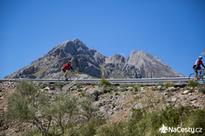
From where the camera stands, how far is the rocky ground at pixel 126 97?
1916 cm

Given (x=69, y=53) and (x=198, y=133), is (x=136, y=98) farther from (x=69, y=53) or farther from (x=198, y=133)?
(x=69, y=53)

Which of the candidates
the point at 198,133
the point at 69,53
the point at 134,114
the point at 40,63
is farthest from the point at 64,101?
the point at 69,53

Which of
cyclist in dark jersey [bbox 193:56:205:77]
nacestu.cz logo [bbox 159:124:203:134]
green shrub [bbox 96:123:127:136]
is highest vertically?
cyclist in dark jersey [bbox 193:56:205:77]

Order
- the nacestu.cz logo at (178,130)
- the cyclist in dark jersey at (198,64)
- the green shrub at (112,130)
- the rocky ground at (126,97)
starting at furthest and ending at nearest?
the cyclist in dark jersey at (198,64) < the rocky ground at (126,97) < the green shrub at (112,130) < the nacestu.cz logo at (178,130)

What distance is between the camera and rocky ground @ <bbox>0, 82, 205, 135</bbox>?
1916 cm

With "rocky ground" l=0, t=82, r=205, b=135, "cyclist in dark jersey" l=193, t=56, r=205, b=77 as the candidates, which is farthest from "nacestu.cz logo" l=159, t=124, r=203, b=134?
"cyclist in dark jersey" l=193, t=56, r=205, b=77

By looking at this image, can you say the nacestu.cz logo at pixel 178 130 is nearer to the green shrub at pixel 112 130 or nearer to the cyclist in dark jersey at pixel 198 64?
the green shrub at pixel 112 130

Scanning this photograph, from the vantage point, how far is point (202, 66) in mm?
21922

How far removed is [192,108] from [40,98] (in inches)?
405

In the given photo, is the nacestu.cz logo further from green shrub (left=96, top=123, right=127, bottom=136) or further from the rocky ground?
the rocky ground

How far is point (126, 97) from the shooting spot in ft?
74.8

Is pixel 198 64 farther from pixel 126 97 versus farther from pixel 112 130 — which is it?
pixel 112 130

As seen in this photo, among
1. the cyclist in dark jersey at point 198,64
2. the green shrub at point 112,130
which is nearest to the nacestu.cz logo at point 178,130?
the green shrub at point 112,130

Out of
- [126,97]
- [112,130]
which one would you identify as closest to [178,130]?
[112,130]
